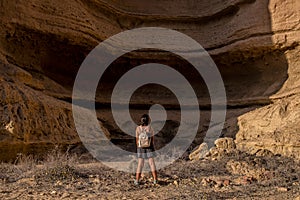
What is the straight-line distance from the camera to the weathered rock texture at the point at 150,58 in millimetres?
7445

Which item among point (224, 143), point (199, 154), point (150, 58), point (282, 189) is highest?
point (150, 58)

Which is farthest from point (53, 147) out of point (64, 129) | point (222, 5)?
point (222, 5)

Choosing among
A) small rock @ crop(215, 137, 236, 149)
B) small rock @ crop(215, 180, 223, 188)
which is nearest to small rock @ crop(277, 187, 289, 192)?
small rock @ crop(215, 180, 223, 188)

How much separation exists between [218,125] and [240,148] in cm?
195

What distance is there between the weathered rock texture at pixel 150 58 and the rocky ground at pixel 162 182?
148cm

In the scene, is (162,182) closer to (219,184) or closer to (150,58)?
(219,184)

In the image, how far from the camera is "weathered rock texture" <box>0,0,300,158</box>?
7445 mm

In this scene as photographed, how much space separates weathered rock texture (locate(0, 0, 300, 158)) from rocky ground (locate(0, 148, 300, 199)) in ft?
4.86

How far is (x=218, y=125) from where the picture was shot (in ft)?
33.7

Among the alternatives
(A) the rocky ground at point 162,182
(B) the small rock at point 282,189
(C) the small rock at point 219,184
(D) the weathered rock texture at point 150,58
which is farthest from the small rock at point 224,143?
(B) the small rock at point 282,189

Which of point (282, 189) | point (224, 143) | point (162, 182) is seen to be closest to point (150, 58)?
point (224, 143)

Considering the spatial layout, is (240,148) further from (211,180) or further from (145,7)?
(145,7)

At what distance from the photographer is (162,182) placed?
4902mm

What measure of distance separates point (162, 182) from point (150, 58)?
302 inches
